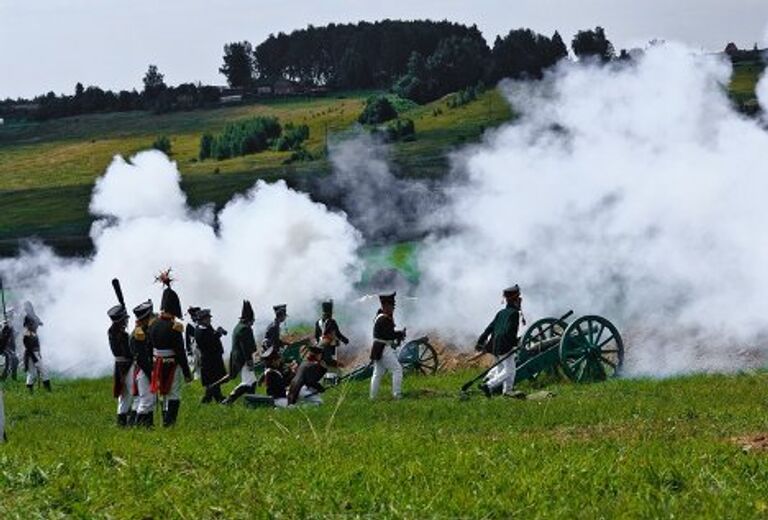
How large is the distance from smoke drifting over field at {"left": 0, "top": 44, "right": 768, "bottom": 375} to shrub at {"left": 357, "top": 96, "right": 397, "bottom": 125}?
2314 centimetres

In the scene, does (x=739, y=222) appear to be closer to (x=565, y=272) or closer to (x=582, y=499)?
(x=565, y=272)

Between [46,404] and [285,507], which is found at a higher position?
[285,507]

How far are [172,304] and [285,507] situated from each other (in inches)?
472

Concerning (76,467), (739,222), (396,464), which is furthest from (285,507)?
(739,222)

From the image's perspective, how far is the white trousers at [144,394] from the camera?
15.7 m

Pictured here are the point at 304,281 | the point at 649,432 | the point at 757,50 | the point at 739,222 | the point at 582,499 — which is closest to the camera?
the point at 582,499

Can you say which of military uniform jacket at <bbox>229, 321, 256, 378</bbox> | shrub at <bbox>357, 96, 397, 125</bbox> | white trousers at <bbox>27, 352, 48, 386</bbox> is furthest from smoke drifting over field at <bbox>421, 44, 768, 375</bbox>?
shrub at <bbox>357, 96, 397, 125</bbox>

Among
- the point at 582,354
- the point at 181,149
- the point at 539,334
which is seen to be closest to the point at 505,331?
the point at 582,354

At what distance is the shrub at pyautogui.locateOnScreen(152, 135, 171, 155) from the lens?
247ft

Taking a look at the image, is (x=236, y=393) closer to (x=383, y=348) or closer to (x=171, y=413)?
(x=383, y=348)

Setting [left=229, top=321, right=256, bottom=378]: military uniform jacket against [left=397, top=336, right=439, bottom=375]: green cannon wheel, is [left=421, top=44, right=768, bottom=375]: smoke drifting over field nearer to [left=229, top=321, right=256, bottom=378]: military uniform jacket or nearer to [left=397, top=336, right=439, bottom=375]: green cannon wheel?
[left=397, top=336, right=439, bottom=375]: green cannon wheel

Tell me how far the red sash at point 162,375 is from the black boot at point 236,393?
3.30 m

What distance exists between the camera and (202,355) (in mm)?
19938

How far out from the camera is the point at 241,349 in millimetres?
20859
